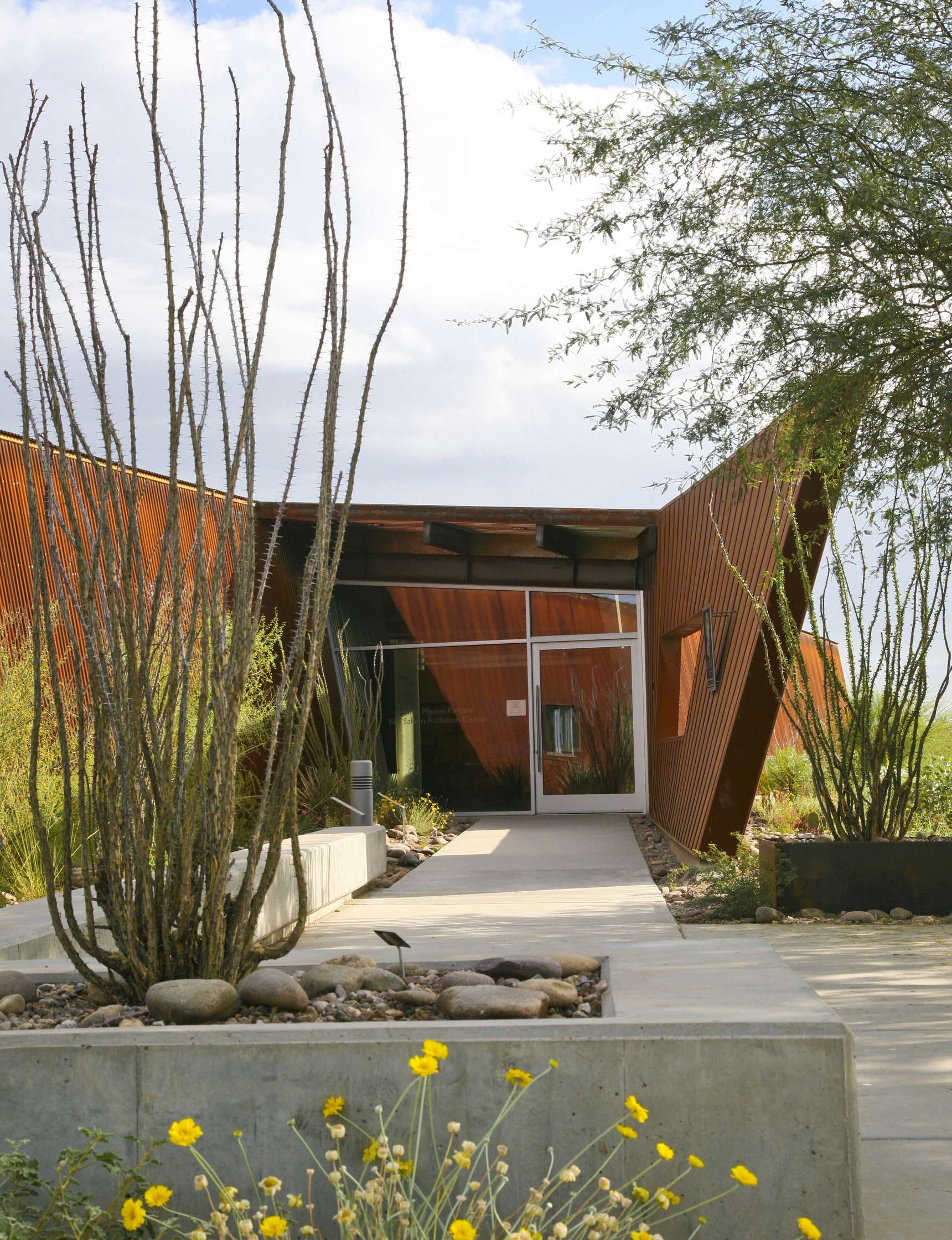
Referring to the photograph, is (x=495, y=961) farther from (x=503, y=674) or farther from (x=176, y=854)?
(x=503, y=674)

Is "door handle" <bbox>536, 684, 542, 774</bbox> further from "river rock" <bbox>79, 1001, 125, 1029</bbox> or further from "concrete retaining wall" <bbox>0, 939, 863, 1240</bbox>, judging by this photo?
"concrete retaining wall" <bbox>0, 939, 863, 1240</bbox>

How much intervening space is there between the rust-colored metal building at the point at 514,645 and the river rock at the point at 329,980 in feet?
31.3

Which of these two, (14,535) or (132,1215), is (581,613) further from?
(132,1215)

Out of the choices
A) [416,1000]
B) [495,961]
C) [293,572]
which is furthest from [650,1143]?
[293,572]

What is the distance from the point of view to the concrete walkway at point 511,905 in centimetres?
580

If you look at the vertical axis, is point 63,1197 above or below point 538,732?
below

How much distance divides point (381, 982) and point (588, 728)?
11804 millimetres

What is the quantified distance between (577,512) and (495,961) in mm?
9517

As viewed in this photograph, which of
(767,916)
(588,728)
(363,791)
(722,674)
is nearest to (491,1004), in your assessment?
(767,916)

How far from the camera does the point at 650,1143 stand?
8.13 ft

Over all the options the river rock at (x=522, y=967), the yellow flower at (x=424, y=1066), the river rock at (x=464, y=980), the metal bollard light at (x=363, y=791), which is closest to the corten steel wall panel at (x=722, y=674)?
the metal bollard light at (x=363, y=791)

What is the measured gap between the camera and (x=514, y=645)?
50.8ft

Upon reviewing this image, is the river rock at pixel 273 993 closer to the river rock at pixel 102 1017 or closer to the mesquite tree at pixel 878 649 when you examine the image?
the river rock at pixel 102 1017

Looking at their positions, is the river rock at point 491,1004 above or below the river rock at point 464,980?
above
